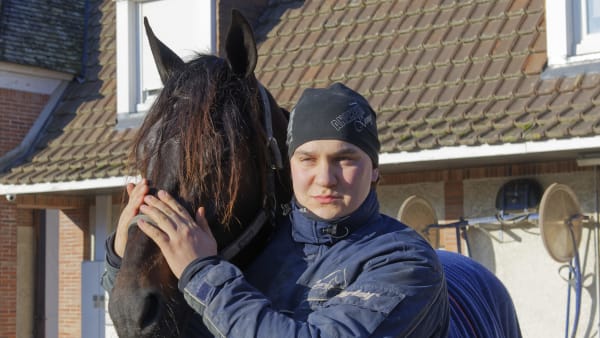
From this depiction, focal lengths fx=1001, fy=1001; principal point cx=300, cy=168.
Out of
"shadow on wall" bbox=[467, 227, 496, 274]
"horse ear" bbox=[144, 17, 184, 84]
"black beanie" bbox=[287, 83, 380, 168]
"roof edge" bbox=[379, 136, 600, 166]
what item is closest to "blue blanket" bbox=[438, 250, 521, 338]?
"black beanie" bbox=[287, 83, 380, 168]

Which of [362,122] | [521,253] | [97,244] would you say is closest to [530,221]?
[521,253]

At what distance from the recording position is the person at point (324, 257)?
7.19 feet

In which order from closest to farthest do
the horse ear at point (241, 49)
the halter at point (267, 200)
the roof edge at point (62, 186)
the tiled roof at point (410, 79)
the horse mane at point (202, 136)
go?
the horse mane at point (202, 136) → the halter at point (267, 200) → the horse ear at point (241, 49) → the tiled roof at point (410, 79) → the roof edge at point (62, 186)

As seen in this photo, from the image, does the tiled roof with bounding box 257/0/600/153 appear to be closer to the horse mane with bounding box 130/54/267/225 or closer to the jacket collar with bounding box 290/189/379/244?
the horse mane with bounding box 130/54/267/225

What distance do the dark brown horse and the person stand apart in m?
0.09

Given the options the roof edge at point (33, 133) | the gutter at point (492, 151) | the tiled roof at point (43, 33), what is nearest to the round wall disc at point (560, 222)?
the gutter at point (492, 151)

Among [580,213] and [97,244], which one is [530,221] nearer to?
[580,213]

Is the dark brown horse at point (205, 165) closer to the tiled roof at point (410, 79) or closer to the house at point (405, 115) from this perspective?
the house at point (405, 115)

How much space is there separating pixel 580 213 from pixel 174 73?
22.2 ft

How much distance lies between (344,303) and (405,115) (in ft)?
25.2

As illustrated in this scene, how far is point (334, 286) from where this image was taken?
7.62ft

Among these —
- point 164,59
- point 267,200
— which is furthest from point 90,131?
point 267,200

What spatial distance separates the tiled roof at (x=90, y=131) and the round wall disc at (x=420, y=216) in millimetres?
3217

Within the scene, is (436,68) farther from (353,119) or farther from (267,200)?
(353,119)
